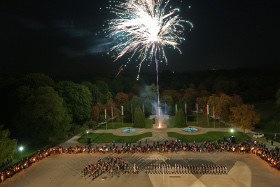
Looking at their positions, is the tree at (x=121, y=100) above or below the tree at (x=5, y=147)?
above

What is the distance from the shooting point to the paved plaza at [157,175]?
19469 mm

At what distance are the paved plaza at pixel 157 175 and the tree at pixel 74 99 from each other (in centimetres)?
1633

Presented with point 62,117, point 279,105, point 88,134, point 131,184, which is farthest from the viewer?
point 279,105

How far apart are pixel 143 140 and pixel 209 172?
51.6 ft

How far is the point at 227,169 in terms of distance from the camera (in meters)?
22.4

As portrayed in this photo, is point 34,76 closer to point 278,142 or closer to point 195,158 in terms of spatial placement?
point 195,158

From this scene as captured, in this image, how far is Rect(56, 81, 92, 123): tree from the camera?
42656 millimetres

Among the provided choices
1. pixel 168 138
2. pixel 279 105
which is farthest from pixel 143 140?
pixel 279 105

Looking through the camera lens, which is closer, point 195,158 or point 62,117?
point 195,158

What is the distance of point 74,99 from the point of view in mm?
43062

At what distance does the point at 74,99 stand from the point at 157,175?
27610 mm

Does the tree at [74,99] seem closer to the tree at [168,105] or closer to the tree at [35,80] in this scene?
the tree at [35,80]

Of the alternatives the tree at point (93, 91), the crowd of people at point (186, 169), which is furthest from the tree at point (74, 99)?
the crowd of people at point (186, 169)

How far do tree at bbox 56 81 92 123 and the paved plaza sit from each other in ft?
53.6
